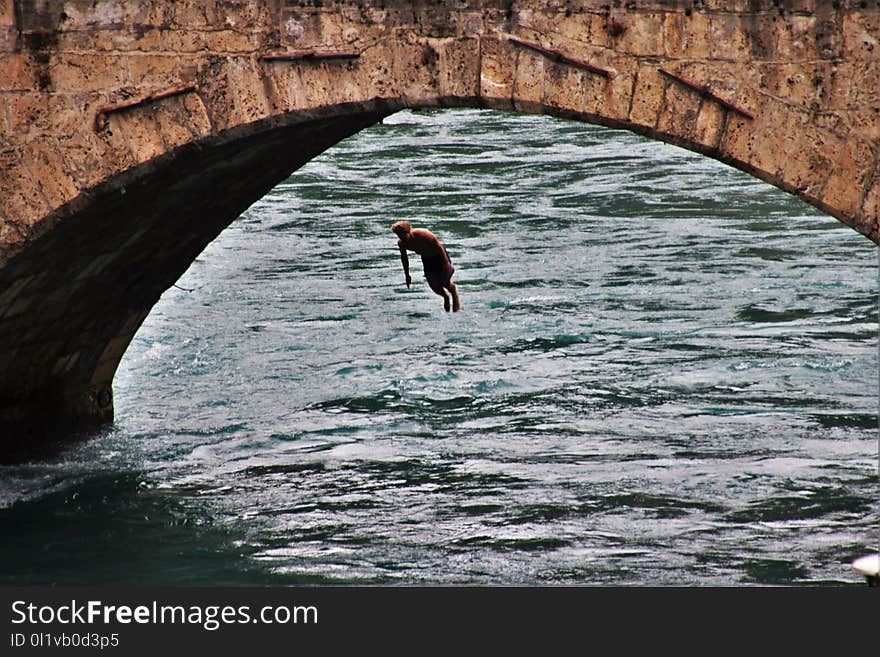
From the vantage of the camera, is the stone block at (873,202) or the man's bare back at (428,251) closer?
the stone block at (873,202)

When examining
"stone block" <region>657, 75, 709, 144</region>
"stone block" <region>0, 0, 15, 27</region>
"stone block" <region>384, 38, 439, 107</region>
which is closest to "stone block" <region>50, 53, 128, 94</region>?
"stone block" <region>0, 0, 15, 27</region>

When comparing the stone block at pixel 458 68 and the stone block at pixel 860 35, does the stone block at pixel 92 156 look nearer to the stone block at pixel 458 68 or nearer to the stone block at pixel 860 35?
the stone block at pixel 458 68

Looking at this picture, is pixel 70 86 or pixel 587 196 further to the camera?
pixel 587 196

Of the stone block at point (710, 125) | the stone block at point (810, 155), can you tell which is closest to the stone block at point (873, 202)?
the stone block at point (810, 155)

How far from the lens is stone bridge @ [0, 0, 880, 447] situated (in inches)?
246

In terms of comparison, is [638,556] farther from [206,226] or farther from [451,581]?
[206,226]

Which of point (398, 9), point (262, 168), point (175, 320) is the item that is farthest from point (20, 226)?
point (175, 320)

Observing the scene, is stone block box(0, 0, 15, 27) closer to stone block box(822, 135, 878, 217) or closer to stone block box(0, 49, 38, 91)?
stone block box(0, 49, 38, 91)

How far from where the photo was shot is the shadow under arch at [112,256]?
7.04 metres

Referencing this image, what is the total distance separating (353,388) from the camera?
12.5 metres

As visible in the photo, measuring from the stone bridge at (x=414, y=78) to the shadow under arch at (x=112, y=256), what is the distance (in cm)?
6

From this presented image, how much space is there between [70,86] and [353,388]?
6.03 m

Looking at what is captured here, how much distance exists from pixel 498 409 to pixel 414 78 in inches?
223

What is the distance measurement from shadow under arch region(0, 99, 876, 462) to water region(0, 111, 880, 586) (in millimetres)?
508
